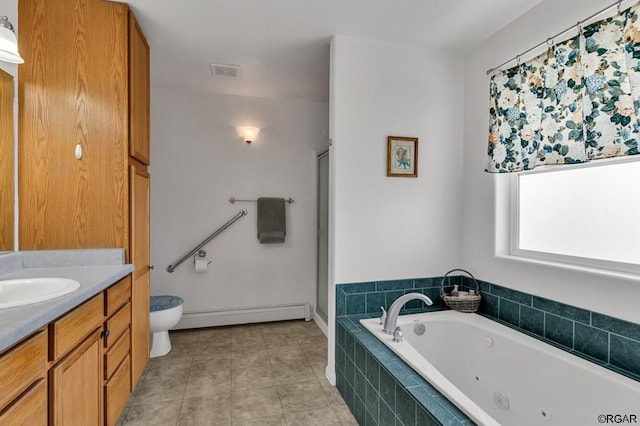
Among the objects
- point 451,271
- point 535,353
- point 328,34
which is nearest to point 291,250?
point 451,271

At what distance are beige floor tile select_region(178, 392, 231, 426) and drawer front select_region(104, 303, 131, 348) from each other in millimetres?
614

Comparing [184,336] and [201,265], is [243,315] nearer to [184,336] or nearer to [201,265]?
[184,336]

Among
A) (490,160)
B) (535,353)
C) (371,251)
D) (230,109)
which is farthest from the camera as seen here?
(230,109)

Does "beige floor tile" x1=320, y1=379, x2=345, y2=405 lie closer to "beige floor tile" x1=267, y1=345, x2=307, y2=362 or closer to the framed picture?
"beige floor tile" x1=267, y1=345, x2=307, y2=362

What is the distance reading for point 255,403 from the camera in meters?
2.04

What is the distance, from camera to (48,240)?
1.76m

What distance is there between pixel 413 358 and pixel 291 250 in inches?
84.1

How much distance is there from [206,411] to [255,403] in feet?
0.95

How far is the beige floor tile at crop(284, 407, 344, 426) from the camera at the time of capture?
72.7 inches

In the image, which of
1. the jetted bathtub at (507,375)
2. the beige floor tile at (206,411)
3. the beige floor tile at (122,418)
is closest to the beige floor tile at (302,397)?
the beige floor tile at (206,411)

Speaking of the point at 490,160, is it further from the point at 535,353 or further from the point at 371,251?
the point at 535,353

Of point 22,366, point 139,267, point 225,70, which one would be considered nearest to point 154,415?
point 139,267

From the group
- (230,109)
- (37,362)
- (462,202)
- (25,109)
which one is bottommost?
(37,362)

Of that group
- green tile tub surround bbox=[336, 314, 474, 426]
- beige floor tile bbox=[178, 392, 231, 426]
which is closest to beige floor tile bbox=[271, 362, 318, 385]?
green tile tub surround bbox=[336, 314, 474, 426]
